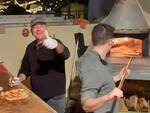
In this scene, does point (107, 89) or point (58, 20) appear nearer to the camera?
point (107, 89)

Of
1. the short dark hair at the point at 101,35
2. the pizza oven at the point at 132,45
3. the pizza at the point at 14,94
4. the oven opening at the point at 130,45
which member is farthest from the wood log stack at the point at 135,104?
the short dark hair at the point at 101,35

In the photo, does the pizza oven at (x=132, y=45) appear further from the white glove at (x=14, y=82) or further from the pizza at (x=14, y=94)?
the pizza at (x=14, y=94)

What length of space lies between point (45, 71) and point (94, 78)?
1184 mm

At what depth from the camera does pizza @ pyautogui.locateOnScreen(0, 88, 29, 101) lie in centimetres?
311

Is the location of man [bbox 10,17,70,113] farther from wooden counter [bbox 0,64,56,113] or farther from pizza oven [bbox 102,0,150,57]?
pizza oven [bbox 102,0,150,57]

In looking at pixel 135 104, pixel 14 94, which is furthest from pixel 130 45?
pixel 14 94

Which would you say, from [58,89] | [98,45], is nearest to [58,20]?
[58,89]

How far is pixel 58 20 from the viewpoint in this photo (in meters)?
5.33

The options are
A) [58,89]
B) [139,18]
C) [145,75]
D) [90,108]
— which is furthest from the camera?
[139,18]

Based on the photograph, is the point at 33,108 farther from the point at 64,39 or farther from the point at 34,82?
the point at 64,39

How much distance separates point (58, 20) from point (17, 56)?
80cm

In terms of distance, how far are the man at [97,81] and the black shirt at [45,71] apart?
2.98 feet

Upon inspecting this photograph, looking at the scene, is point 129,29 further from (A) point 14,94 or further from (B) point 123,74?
(A) point 14,94

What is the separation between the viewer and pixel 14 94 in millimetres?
3174
